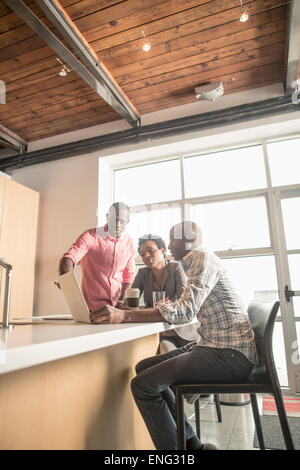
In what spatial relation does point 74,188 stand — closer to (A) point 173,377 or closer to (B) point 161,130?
(B) point 161,130

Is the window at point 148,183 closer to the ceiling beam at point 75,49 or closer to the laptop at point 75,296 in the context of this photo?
the ceiling beam at point 75,49

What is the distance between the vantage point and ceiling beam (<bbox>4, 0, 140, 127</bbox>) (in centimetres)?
214

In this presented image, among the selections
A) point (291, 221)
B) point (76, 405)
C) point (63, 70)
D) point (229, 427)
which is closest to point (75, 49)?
point (63, 70)

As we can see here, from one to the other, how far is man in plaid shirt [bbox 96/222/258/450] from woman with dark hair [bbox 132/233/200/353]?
58 cm

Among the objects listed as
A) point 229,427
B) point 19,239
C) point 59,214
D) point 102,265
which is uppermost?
point 59,214

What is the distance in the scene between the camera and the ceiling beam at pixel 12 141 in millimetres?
3878

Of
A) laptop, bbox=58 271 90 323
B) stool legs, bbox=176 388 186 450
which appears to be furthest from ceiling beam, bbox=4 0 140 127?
stool legs, bbox=176 388 186 450

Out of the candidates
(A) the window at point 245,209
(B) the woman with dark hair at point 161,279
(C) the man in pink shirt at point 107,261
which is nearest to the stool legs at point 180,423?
(B) the woman with dark hair at point 161,279

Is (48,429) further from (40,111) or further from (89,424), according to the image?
(40,111)

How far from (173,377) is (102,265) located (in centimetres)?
129

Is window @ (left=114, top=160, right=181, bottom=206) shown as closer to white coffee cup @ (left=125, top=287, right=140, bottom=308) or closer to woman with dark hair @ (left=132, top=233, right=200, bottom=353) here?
woman with dark hair @ (left=132, top=233, right=200, bottom=353)

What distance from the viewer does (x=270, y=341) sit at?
1.25 metres

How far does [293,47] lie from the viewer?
251 centimetres

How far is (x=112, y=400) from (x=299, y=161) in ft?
10.0
